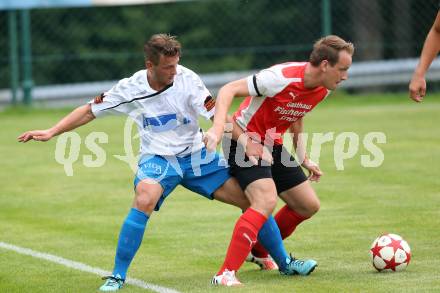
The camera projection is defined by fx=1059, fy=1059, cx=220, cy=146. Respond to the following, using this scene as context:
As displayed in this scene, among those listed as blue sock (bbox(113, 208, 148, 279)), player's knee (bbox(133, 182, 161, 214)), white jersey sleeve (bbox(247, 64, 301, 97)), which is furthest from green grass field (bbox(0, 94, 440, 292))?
white jersey sleeve (bbox(247, 64, 301, 97))

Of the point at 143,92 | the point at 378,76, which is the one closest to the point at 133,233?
the point at 143,92

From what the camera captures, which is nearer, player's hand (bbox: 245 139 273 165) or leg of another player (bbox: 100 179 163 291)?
leg of another player (bbox: 100 179 163 291)

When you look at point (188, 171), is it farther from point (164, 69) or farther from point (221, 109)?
point (164, 69)

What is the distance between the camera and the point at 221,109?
6.27 meters

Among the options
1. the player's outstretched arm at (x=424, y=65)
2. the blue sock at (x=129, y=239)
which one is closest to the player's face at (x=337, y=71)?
the player's outstretched arm at (x=424, y=65)

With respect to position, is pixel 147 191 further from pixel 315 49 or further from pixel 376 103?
pixel 376 103

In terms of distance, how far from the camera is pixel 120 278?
630 cm

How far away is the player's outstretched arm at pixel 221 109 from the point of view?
5.95 metres

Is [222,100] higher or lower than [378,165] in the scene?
higher

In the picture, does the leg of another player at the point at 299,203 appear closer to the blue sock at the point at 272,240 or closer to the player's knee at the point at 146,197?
the blue sock at the point at 272,240

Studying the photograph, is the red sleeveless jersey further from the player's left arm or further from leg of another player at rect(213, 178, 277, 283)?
leg of another player at rect(213, 178, 277, 283)

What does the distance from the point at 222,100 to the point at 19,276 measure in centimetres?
181

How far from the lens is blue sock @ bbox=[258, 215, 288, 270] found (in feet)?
21.9

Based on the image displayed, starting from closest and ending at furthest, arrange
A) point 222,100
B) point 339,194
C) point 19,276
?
point 222,100
point 19,276
point 339,194
